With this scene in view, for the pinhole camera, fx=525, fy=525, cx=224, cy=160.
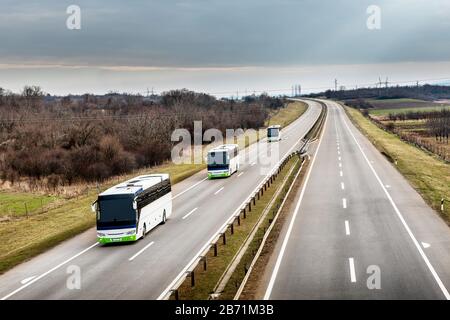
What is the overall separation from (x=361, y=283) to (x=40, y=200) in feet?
117

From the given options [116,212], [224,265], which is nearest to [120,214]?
[116,212]

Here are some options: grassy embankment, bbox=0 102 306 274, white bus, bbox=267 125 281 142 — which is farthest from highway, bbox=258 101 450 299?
white bus, bbox=267 125 281 142

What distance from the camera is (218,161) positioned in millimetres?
48719

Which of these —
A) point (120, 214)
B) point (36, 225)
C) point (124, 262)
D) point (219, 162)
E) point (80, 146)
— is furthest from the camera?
point (80, 146)

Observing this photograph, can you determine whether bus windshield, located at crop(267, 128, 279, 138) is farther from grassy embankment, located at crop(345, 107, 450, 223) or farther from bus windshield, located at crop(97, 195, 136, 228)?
bus windshield, located at crop(97, 195, 136, 228)

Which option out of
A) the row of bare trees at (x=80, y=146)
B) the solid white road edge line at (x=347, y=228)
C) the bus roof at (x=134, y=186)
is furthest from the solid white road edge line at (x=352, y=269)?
→ the row of bare trees at (x=80, y=146)

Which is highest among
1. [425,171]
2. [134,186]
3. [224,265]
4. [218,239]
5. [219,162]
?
[134,186]

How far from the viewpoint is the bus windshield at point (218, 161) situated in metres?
→ 48.4

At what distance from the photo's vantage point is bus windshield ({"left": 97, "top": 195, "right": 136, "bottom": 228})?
2606cm

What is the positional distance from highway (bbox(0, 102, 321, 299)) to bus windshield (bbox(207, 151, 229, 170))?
11.7m

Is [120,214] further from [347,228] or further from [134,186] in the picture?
[347,228]

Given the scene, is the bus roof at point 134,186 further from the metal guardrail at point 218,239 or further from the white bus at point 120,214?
the metal guardrail at point 218,239

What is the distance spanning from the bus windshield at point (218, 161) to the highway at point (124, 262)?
11.7 meters

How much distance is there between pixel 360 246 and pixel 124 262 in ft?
35.1
